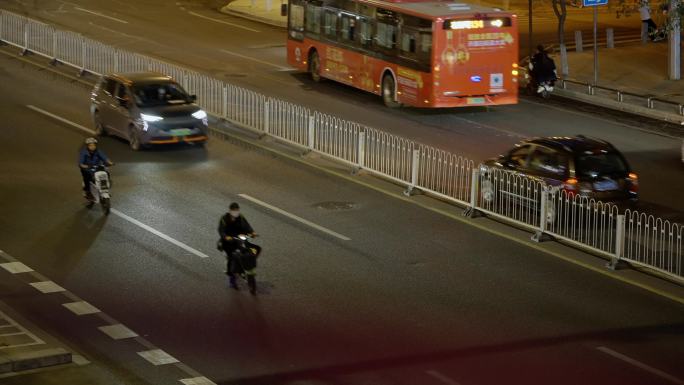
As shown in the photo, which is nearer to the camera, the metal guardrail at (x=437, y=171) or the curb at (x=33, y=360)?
the curb at (x=33, y=360)

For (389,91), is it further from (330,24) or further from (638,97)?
(638,97)

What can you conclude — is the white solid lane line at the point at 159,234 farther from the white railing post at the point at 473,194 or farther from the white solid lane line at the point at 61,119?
the white solid lane line at the point at 61,119

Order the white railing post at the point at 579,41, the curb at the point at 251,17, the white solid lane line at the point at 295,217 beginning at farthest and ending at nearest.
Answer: the curb at the point at 251,17
the white railing post at the point at 579,41
the white solid lane line at the point at 295,217

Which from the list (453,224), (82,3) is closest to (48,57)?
(82,3)

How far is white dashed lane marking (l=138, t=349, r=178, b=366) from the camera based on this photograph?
15.2 metres

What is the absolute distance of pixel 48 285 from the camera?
717 inches

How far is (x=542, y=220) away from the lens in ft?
67.9

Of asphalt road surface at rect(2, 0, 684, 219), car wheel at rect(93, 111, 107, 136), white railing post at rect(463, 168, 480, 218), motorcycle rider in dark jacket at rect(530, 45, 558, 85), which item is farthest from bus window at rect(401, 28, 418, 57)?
white railing post at rect(463, 168, 480, 218)

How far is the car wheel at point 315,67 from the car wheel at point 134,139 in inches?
415

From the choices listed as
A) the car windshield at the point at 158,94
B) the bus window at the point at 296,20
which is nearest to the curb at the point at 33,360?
the car windshield at the point at 158,94

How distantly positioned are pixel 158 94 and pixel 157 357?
13561mm

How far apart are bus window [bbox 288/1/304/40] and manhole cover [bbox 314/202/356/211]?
51.5ft

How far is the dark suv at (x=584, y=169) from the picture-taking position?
21438mm

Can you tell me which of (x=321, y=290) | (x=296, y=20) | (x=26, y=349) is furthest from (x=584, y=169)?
(x=296, y=20)
